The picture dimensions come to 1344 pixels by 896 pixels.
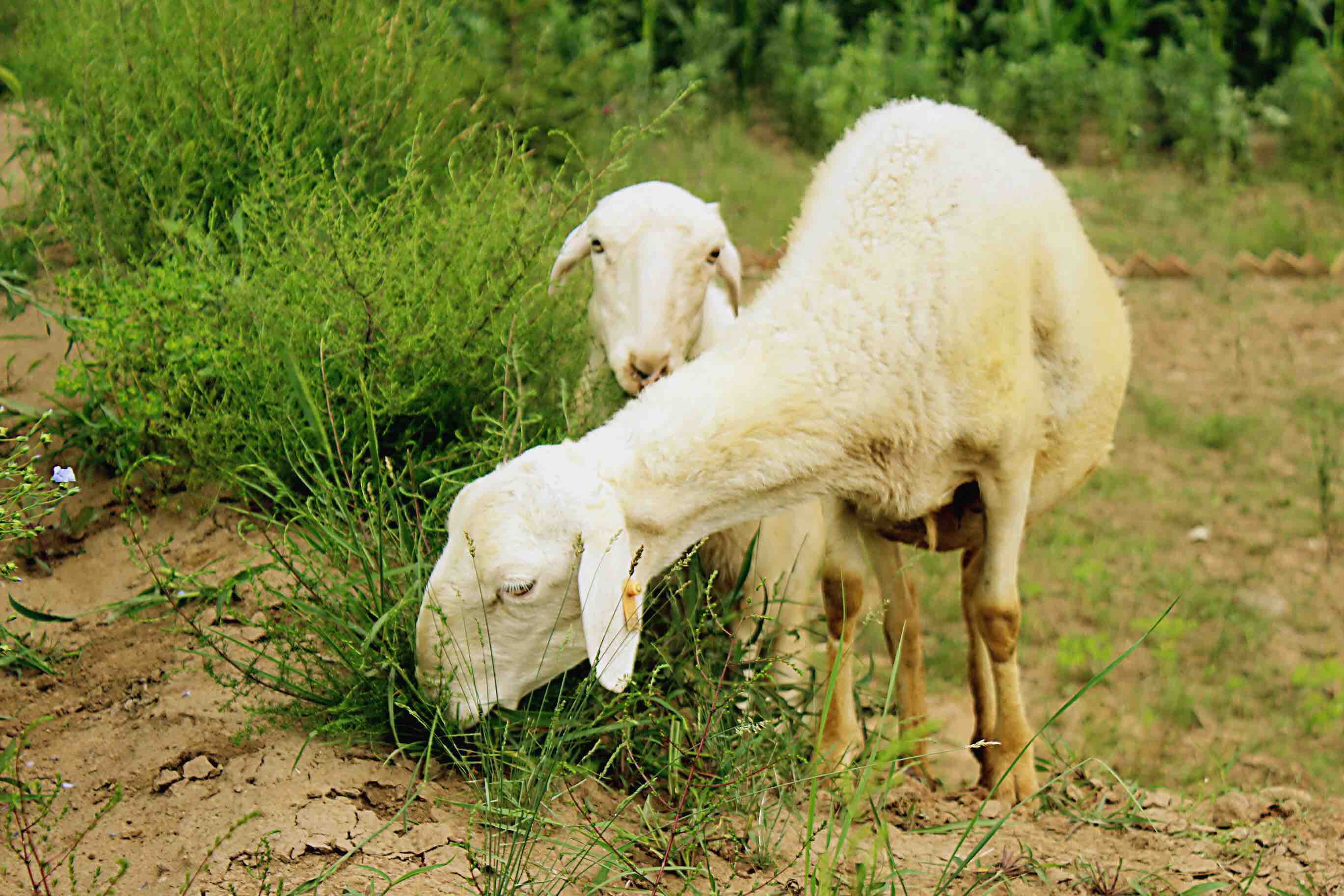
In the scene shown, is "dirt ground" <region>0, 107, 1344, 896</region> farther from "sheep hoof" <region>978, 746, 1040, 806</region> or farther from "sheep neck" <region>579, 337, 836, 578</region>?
"sheep neck" <region>579, 337, 836, 578</region>

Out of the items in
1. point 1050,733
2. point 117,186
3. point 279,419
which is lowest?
point 1050,733

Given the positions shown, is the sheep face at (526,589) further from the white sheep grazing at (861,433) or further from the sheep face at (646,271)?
the sheep face at (646,271)

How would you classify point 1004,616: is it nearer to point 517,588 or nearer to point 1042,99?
point 517,588

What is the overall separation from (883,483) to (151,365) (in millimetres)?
2186

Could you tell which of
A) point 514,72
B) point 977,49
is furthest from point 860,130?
point 977,49

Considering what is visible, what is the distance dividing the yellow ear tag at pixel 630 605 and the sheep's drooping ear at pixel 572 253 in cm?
134

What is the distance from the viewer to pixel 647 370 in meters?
3.67

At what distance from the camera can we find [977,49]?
413 inches

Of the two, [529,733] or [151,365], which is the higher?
[151,365]

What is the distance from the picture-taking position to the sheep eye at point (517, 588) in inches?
114

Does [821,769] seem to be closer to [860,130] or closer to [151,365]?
[860,130]

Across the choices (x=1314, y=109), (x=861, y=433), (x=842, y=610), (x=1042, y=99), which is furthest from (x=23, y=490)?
(x=1314, y=109)

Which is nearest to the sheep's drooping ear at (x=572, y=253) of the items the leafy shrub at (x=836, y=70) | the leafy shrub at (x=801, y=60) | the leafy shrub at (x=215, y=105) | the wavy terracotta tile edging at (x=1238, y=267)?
the leafy shrub at (x=215, y=105)

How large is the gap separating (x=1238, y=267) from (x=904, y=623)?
5014 mm
